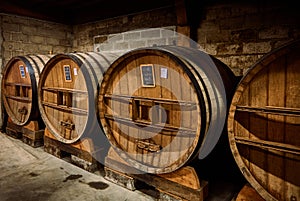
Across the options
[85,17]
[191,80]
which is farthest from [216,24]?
[85,17]

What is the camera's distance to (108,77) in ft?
8.17

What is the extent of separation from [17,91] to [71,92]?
5.61 feet

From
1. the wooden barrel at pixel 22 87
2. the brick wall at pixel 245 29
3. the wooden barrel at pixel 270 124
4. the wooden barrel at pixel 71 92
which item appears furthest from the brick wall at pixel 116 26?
the wooden barrel at pixel 270 124

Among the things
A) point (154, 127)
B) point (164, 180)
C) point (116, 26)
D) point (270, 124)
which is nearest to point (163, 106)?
point (154, 127)

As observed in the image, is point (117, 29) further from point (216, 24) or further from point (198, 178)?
point (198, 178)

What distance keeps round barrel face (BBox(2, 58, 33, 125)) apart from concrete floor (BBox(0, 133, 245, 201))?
816mm

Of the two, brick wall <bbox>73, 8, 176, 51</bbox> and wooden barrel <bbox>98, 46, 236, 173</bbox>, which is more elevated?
brick wall <bbox>73, 8, 176, 51</bbox>

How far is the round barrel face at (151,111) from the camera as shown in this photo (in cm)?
197

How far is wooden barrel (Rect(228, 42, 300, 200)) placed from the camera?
1.54 m

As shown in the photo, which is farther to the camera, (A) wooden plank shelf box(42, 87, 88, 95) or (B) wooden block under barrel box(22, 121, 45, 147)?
(B) wooden block under barrel box(22, 121, 45, 147)

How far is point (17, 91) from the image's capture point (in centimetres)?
402

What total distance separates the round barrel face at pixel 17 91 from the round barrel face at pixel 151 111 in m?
1.93

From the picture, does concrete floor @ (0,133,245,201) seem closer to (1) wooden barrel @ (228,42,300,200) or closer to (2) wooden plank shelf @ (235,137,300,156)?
(1) wooden barrel @ (228,42,300,200)

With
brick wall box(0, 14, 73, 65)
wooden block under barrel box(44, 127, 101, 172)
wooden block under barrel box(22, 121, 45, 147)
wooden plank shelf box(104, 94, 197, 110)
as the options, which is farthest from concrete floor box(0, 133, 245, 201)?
brick wall box(0, 14, 73, 65)
